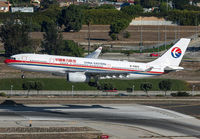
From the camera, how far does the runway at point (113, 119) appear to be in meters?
89.1

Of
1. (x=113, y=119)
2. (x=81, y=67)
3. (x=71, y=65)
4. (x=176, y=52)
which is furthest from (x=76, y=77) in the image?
(x=176, y=52)

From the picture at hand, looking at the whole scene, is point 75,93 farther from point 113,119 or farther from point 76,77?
point 76,77

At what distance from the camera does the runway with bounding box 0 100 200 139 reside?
89.1 m

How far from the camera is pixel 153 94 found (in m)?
138

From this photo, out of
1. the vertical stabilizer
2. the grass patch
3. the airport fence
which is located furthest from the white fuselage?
the grass patch

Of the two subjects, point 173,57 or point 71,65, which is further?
point 173,57

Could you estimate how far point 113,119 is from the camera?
327ft

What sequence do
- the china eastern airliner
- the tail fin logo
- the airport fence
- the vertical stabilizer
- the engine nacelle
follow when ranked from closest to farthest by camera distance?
the engine nacelle < the china eastern airliner < the vertical stabilizer < the tail fin logo < the airport fence

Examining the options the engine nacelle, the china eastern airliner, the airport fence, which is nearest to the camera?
the engine nacelle

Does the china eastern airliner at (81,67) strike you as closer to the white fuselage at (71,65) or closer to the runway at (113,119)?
the white fuselage at (71,65)

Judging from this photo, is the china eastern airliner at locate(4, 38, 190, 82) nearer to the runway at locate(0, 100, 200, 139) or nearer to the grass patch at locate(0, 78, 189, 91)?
the runway at locate(0, 100, 200, 139)

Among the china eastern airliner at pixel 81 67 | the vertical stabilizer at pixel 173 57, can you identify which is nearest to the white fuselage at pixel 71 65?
the china eastern airliner at pixel 81 67

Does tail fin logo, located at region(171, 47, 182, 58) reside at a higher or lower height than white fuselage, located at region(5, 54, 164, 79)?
higher

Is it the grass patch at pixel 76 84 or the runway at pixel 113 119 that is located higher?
the runway at pixel 113 119
